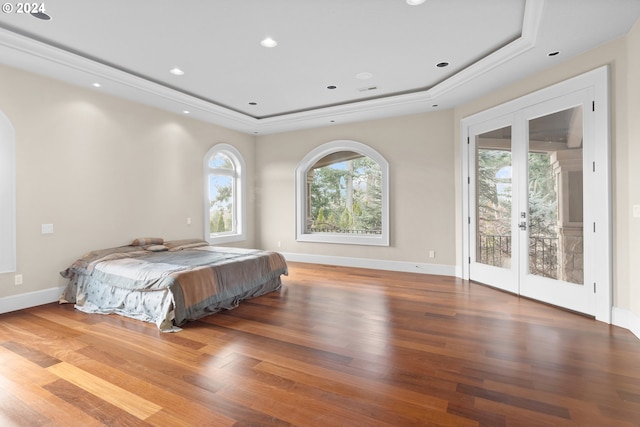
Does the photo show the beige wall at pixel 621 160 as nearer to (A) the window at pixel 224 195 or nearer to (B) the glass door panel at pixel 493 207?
(B) the glass door panel at pixel 493 207

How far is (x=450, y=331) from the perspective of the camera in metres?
3.06

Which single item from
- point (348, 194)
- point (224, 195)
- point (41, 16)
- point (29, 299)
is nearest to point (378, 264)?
point (348, 194)

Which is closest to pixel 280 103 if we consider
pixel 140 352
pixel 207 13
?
pixel 207 13

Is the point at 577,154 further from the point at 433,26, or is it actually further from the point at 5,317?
the point at 5,317

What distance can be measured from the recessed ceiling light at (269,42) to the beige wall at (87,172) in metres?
2.65

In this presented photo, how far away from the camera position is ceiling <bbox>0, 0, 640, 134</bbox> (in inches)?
112

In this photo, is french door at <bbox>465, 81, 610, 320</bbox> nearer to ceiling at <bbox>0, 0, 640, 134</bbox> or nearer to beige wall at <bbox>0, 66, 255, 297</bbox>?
ceiling at <bbox>0, 0, 640, 134</bbox>

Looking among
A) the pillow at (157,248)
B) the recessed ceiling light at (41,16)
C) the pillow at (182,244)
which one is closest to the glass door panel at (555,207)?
the pillow at (182,244)

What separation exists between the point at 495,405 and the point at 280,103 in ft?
16.5

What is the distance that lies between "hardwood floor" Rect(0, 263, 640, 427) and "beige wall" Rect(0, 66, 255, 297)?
0.87 m

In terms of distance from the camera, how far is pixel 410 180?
5.80 m

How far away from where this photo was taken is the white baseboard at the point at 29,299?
11.9 feet

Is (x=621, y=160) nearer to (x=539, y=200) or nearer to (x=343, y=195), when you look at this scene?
(x=539, y=200)

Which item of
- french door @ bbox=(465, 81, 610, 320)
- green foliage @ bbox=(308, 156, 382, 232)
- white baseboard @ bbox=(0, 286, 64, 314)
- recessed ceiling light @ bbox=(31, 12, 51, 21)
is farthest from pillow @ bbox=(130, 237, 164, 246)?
french door @ bbox=(465, 81, 610, 320)
